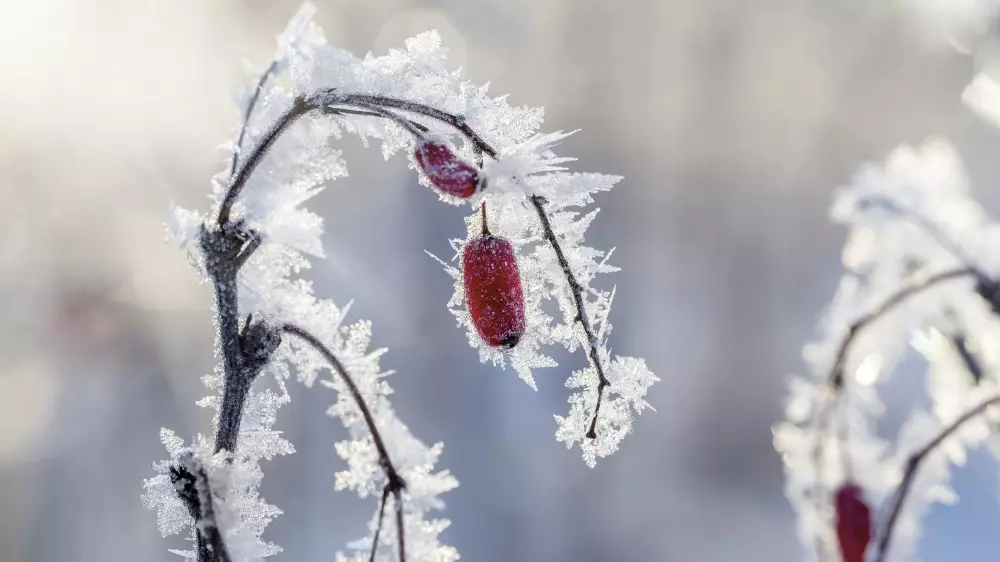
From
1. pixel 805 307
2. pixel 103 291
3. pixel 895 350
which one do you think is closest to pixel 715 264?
pixel 805 307

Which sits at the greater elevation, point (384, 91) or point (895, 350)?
point (384, 91)

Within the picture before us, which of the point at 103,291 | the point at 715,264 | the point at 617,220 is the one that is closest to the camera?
the point at 103,291

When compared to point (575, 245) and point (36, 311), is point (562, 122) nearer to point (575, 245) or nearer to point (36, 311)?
point (36, 311)

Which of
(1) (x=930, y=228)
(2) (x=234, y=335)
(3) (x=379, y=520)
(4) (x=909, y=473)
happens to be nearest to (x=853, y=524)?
(4) (x=909, y=473)

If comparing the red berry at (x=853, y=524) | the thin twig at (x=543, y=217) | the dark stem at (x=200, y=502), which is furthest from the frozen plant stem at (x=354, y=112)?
the red berry at (x=853, y=524)

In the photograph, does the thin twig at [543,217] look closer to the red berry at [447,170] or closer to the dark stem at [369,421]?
the red berry at [447,170]

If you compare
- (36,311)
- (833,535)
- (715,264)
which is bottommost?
(833,535)

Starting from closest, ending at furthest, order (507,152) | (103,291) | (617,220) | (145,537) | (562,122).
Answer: (507,152) < (145,537) < (103,291) < (562,122) < (617,220)
